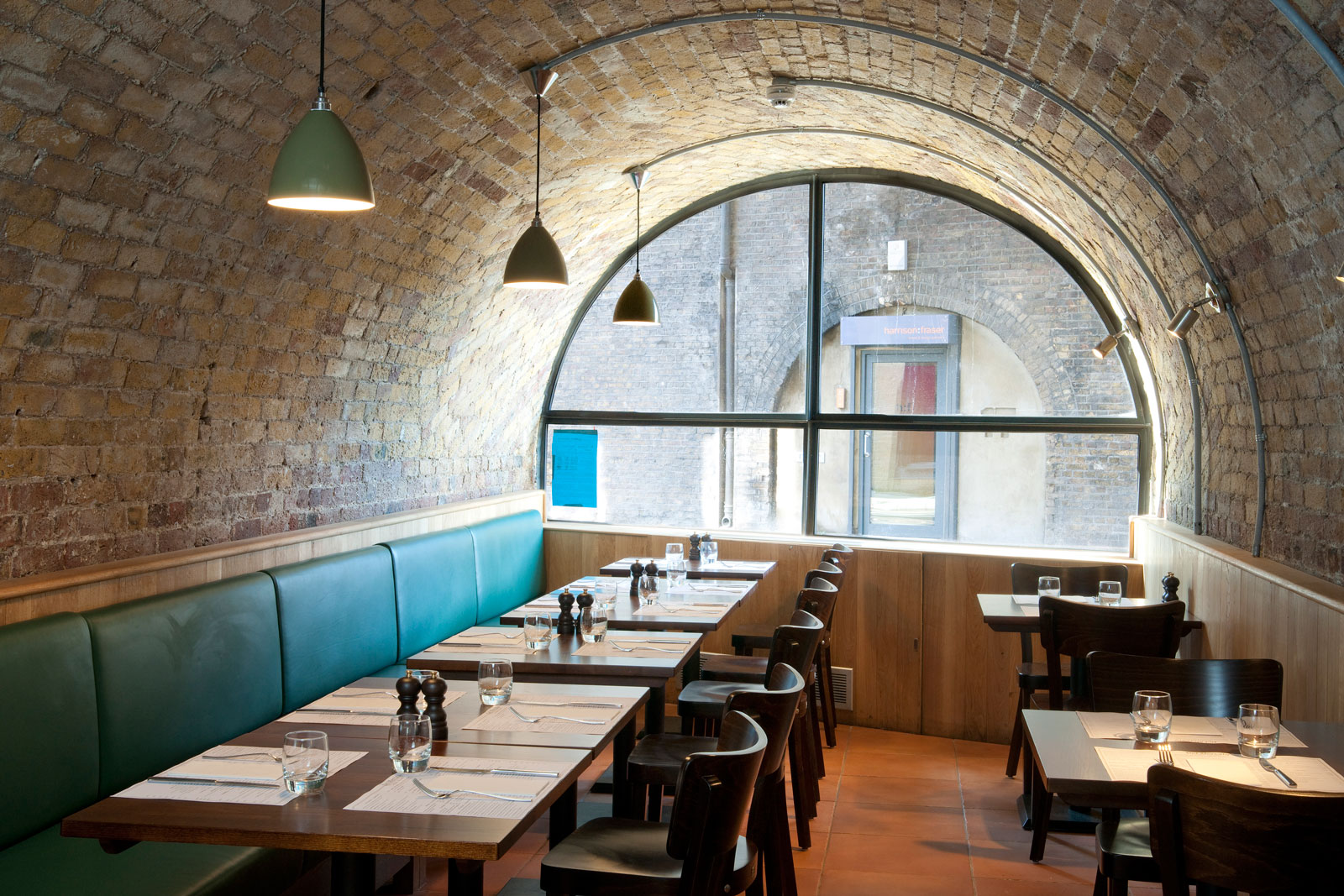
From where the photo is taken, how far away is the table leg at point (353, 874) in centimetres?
277

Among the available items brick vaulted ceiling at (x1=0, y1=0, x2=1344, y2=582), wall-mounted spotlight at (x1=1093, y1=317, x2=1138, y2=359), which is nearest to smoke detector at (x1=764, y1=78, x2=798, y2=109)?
brick vaulted ceiling at (x1=0, y1=0, x2=1344, y2=582)

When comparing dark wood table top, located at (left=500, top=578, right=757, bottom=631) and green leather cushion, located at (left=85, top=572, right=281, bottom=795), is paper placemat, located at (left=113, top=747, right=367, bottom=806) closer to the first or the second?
green leather cushion, located at (left=85, top=572, right=281, bottom=795)

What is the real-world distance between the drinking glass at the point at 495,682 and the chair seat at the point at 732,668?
2.33 meters

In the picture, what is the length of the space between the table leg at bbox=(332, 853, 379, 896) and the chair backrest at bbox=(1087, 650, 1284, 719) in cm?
226

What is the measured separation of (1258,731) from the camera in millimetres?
2793

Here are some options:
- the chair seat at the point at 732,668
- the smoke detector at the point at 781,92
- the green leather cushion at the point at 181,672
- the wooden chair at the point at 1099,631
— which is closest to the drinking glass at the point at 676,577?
the chair seat at the point at 732,668

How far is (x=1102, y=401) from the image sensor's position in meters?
7.19

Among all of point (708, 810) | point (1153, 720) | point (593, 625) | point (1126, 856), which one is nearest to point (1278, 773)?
point (1153, 720)

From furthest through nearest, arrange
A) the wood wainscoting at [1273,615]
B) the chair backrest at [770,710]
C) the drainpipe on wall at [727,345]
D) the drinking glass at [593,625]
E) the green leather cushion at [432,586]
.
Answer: the drainpipe on wall at [727,345], the green leather cushion at [432,586], the drinking glass at [593,625], the wood wainscoting at [1273,615], the chair backrest at [770,710]

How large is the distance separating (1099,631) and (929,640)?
2.24m

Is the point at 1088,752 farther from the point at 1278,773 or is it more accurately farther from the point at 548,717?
the point at 548,717

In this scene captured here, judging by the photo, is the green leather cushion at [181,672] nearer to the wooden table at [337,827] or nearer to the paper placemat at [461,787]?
the wooden table at [337,827]

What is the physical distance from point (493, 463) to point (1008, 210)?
3.81m

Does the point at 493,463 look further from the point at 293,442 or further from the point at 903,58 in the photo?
the point at 903,58
